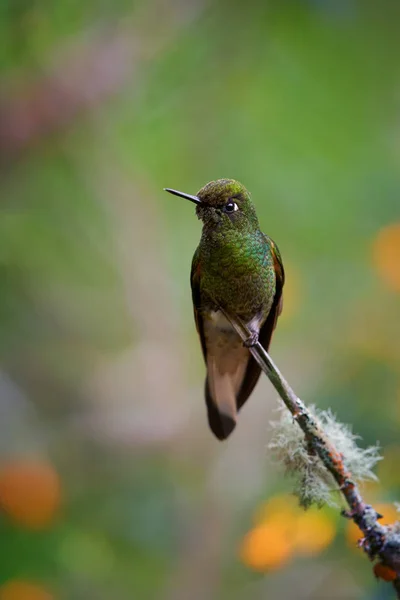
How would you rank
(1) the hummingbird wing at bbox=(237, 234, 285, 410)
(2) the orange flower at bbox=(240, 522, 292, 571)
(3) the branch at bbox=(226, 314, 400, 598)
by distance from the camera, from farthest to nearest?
(2) the orange flower at bbox=(240, 522, 292, 571) < (1) the hummingbird wing at bbox=(237, 234, 285, 410) < (3) the branch at bbox=(226, 314, 400, 598)

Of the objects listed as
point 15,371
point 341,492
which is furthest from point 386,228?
point 341,492

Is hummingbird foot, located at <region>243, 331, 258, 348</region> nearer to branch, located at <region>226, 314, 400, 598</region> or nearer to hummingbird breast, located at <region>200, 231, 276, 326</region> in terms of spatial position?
hummingbird breast, located at <region>200, 231, 276, 326</region>

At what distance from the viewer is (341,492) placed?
3.47 ft

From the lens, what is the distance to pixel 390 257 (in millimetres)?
2701

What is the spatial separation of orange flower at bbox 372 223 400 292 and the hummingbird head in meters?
1.69

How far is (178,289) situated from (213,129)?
40.6 inches

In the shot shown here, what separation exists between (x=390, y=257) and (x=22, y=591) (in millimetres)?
1752

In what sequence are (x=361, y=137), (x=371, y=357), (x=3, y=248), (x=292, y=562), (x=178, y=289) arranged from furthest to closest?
1. (x=361, y=137)
2. (x=178, y=289)
3. (x=3, y=248)
4. (x=371, y=357)
5. (x=292, y=562)

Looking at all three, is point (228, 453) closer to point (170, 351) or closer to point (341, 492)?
point (170, 351)

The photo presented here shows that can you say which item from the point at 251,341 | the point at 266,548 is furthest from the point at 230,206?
the point at 266,548

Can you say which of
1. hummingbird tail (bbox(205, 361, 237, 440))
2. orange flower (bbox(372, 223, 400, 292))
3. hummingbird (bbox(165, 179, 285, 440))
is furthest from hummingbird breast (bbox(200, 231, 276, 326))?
orange flower (bbox(372, 223, 400, 292))

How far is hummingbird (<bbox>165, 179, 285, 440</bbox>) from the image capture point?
1.06 m

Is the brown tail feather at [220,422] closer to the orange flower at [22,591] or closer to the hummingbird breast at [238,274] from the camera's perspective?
the hummingbird breast at [238,274]

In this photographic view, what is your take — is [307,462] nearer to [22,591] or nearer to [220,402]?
[220,402]
